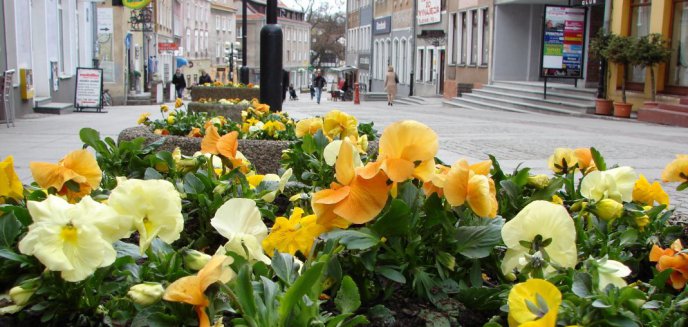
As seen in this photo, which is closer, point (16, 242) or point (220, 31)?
point (16, 242)

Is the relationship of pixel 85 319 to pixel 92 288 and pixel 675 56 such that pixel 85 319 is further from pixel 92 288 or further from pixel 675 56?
pixel 675 56

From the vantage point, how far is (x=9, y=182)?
168 centimetres

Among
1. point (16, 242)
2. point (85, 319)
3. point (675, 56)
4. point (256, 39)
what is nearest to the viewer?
point (85, 319)

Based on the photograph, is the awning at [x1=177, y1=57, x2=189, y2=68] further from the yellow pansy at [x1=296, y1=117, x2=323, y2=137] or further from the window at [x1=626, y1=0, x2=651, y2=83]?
the yellow pansy at [x1=296, y1=117, x2=323, y2=137]

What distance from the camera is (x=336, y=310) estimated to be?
1409mm

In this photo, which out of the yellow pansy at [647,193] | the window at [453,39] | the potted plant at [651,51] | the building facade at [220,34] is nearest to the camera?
the yellow pansy at [647,193]

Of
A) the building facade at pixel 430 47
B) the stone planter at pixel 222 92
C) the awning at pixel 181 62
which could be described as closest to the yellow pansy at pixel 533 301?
the stone planter at pixel 222 92

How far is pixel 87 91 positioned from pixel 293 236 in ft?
75.3

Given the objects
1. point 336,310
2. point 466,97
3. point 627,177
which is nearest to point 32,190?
point 336,310

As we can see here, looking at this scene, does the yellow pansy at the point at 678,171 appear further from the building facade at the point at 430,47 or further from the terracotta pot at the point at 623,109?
the building facade at the point at 430,47

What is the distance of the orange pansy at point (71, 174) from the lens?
1.74 m

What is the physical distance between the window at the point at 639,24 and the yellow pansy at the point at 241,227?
2218cm

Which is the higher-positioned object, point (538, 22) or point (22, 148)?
point (538, 22)

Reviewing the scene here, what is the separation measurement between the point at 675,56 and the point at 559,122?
3925 mm
